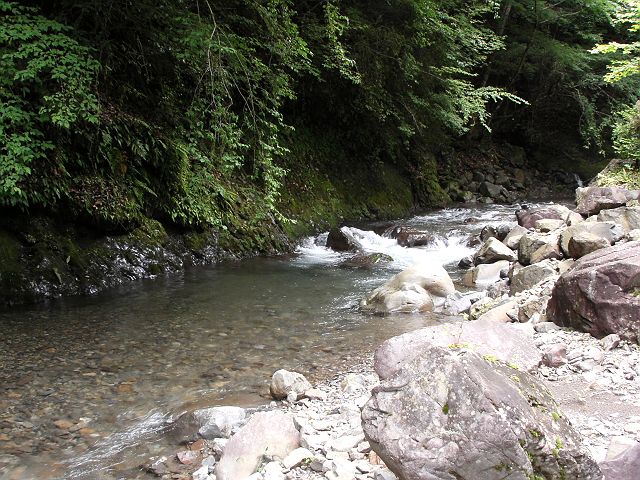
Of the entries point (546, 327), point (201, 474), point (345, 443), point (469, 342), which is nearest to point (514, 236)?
point (546, 327)

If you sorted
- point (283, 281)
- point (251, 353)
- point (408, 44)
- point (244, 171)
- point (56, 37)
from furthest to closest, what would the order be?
point (408, 44)
point (244, 171)
point (283, 281)
point (56, 37)
point (251, 353)

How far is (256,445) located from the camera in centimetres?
303

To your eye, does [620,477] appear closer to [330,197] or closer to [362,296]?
[362,296]

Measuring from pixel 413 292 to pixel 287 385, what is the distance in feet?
10.3

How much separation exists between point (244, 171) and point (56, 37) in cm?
517

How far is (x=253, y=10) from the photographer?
8664 mm

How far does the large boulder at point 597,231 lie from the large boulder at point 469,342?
3255 millimetres

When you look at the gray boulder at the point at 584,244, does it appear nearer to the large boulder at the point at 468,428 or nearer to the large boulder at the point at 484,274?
the large boulder at the point at 484,274

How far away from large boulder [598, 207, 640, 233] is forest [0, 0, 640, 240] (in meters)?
2.63

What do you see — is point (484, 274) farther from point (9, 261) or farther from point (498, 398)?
point (9, 261)

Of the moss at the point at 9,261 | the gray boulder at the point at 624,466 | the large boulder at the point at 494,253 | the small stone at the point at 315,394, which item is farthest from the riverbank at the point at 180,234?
the gray boulder at the point at 624,466

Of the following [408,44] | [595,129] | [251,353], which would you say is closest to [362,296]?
[251,353]

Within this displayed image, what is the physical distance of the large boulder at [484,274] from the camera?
8211 millimetres

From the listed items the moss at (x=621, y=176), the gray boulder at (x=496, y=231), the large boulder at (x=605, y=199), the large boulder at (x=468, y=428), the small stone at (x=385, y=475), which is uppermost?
the moss at (x=621, y=176)
